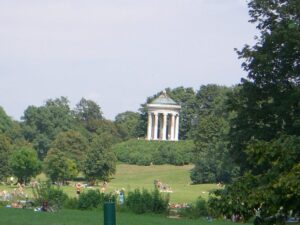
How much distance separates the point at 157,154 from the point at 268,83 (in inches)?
2679

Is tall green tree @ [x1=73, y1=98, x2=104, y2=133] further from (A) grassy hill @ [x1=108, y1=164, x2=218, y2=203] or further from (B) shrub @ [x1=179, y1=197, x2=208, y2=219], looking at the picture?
(B) shrub @ [x1=179, y1=197, x2=208, y2=219]

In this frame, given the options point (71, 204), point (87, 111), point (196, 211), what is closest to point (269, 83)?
point (196, 211)

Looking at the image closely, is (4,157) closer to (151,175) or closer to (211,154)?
(151,175)

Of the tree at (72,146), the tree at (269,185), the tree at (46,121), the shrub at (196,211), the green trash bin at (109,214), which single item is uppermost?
the tree at (46,121)

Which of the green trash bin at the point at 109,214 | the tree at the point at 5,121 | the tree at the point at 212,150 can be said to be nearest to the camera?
the green trash bin at the point at 109,214

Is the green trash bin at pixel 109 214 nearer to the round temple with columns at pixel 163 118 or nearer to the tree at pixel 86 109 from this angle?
the round temple with columns at pixel 163 118

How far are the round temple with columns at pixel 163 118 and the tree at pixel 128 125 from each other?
751cm

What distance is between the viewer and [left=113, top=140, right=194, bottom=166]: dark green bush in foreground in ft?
324

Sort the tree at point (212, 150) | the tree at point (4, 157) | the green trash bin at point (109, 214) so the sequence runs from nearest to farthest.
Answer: the green trash bin at point (109, 214) < the tree at point (212, 150) < the tree at point (4, 157)

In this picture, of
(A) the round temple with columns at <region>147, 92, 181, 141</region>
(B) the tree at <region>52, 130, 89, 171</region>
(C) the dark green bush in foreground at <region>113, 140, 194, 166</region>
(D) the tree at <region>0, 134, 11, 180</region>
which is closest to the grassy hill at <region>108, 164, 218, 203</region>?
(C) the dark green bush in foreground at <region>113, 140, 194, 166</region>

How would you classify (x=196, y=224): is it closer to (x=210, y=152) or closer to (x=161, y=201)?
(x=161, y=201)

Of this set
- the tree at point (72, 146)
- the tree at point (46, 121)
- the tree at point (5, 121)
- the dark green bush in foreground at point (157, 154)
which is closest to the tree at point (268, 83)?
the tree at point (72, 146)

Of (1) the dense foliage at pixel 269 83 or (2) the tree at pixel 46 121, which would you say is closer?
(1) the dense foliage at pixel 269 83

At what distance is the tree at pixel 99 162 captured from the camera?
78562 millimetres
